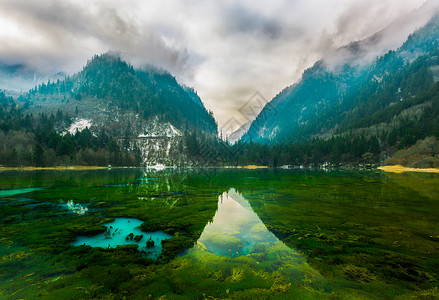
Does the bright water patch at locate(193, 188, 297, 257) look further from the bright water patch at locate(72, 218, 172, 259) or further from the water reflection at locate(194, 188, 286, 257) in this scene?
the bright water patch at locate(72, 218, 172, 259)

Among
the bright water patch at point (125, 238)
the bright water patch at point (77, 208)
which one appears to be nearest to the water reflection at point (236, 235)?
the bright water patch at point (125, 238)

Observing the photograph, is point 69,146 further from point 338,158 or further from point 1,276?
point 338,158

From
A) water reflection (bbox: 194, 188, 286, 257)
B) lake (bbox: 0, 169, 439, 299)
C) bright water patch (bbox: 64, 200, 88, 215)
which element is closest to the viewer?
lake (bbox: 0, 169, 439, 299)

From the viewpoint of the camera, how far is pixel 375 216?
818 inches

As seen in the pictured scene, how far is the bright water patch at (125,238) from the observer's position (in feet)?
45.1

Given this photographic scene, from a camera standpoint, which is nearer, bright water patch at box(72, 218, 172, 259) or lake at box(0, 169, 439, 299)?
lake at box(0, 169, 439, 299)

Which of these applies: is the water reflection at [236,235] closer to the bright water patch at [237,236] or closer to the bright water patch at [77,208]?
the bright water patch at [237,236]

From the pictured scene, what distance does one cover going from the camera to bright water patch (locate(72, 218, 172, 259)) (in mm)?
13748

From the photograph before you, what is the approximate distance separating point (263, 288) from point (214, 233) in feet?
29.0

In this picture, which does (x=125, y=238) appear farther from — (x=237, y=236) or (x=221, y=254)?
(x=237, y=236)

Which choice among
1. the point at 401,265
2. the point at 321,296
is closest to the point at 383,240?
the point at 401,265

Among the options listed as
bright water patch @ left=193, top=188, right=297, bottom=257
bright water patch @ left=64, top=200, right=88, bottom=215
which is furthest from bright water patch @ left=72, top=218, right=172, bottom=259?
bright water patch @ left=64, top=200, right=88, bottom=215

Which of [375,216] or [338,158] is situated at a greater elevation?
[338,158]

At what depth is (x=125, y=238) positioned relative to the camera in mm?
15586
